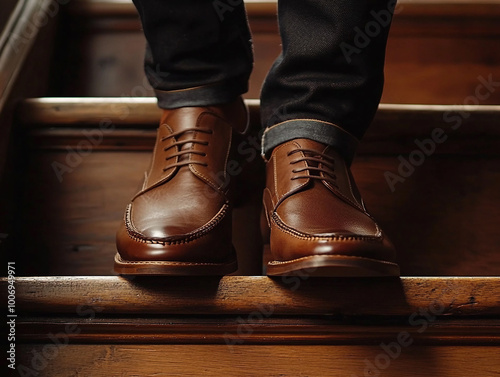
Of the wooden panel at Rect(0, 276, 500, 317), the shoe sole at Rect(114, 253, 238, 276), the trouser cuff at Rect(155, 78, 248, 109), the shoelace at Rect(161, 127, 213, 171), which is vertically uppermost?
the trouser cuff at Rect(155, 78, 248, 109)

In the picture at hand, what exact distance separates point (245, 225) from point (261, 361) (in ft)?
0.91

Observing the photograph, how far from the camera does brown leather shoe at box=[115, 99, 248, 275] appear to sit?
0.58m

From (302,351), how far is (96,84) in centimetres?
78

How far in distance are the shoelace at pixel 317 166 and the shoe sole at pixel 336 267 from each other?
0.11 metres

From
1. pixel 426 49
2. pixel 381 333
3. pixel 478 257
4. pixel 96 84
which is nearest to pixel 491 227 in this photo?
pixel 478 257

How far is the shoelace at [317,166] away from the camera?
2.06ft

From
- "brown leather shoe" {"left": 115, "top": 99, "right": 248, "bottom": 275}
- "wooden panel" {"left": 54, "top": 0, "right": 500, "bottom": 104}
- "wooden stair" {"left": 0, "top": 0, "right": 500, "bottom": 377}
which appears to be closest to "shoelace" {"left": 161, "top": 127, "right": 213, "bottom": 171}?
"brown leather shoe" {"left": 115, "top": 99, "right": 248, "bottom": 275}

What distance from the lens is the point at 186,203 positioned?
62 centimetres

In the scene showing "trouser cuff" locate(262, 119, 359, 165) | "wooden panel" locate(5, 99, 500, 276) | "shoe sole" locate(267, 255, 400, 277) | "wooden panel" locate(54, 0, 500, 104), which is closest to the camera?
"shoe sole" locate(267, 255, 400, 277)

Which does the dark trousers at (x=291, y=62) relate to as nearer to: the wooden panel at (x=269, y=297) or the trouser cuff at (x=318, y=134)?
the trouser cuff at (x=318, y=134)

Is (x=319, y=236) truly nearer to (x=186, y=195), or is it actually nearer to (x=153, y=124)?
(x=186, y=195)

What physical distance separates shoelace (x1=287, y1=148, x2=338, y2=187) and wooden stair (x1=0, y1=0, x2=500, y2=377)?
0.40 feet

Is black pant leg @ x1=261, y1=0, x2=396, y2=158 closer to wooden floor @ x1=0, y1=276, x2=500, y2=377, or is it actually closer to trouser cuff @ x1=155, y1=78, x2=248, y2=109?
trouser cuff @ x1=155, y1=78, x2=248, y2=109

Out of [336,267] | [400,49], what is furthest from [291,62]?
[400,49]
